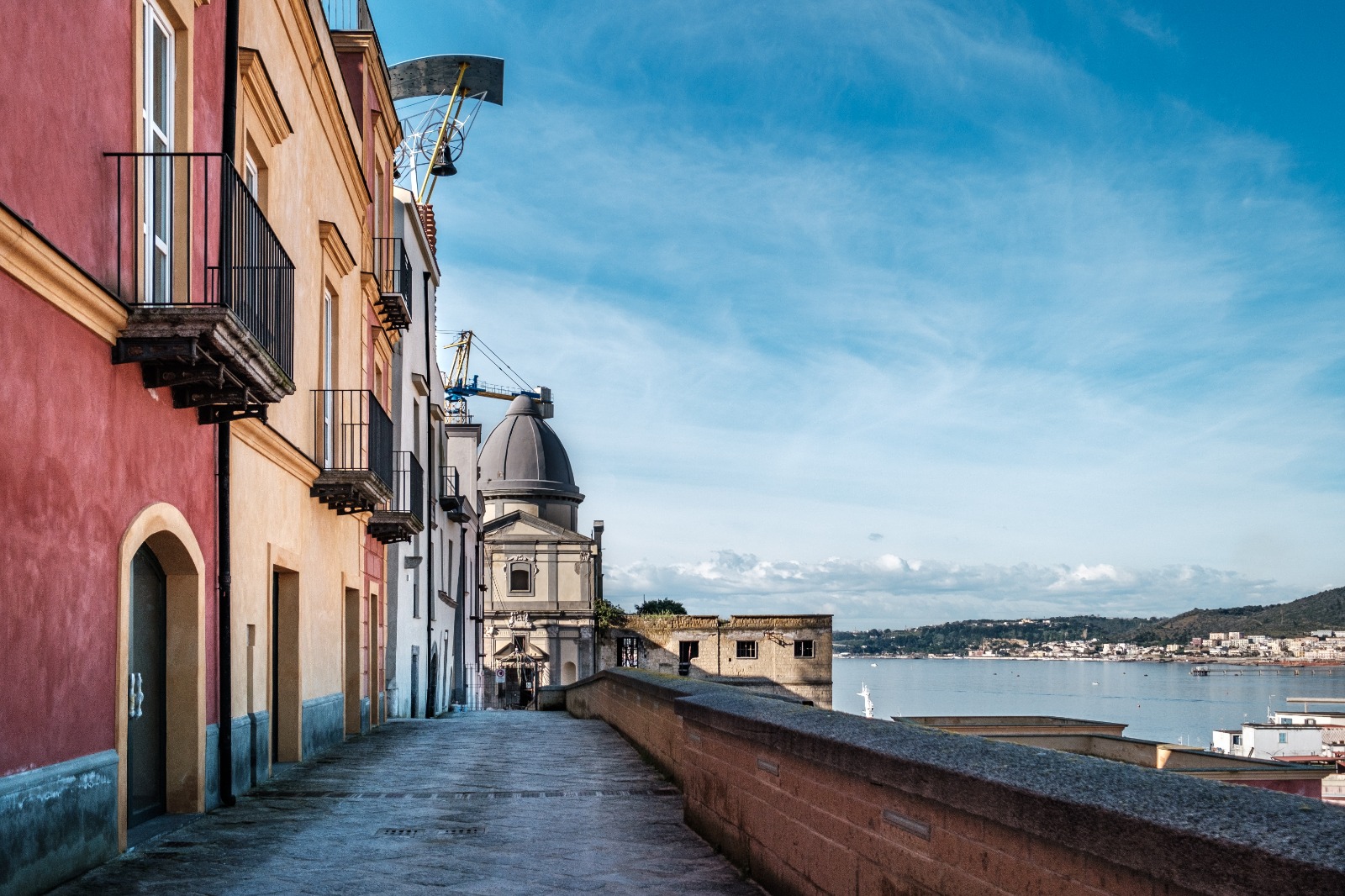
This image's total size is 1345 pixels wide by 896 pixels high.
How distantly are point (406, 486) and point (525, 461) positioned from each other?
56037mm

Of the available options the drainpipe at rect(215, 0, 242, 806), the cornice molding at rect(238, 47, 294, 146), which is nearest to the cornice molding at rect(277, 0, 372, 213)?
the cornice molding at rect(238, 47, 294, 146)

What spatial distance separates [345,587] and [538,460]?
203ft

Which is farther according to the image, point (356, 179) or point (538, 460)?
point (538, 460)

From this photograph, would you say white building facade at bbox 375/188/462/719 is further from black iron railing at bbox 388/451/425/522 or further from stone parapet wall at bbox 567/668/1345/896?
stone parapet wall at bbox 567/668/1345/896

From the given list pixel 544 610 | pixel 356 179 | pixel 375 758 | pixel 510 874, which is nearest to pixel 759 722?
pixel 510 874

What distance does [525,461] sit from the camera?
78.9 metres

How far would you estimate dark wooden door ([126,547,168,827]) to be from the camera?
8.66 meters

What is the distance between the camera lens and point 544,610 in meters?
71.9

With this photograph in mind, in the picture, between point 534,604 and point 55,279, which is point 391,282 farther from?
point 534,604

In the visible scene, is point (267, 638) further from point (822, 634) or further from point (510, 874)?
point (822, 634)

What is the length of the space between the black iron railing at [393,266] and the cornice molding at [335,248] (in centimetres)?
378

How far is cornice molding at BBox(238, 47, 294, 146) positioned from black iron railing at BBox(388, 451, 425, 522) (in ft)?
29.7

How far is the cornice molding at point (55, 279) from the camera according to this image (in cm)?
586

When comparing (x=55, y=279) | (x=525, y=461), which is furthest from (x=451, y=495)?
(x=525, y=461)
